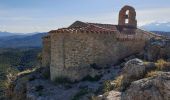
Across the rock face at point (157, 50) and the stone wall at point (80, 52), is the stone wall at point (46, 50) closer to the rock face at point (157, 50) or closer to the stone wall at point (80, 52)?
the stone wall at point (80, 52)

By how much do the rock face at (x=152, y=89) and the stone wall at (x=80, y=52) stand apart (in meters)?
13.1

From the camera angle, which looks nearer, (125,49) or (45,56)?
(125,49)

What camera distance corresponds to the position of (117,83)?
1905 centimetres

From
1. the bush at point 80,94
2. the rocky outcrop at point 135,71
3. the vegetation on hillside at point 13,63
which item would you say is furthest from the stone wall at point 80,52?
the vegetation on hillside at point 13,63

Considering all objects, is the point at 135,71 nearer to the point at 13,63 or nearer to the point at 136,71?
the point at 136,71

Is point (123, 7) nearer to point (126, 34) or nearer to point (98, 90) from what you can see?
point (126, 34)

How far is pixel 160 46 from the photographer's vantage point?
29.1 m

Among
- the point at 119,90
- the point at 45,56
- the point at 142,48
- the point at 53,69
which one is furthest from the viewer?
the point at 45,56

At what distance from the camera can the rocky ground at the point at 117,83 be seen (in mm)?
14883

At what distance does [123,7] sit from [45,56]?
33.7ft

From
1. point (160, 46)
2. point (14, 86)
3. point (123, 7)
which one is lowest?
point (14, 86)

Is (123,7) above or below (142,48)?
above

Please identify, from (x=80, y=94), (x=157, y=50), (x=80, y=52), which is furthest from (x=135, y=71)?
(x=157, y=50)

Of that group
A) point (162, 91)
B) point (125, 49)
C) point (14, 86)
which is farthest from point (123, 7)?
point (162, 91)
